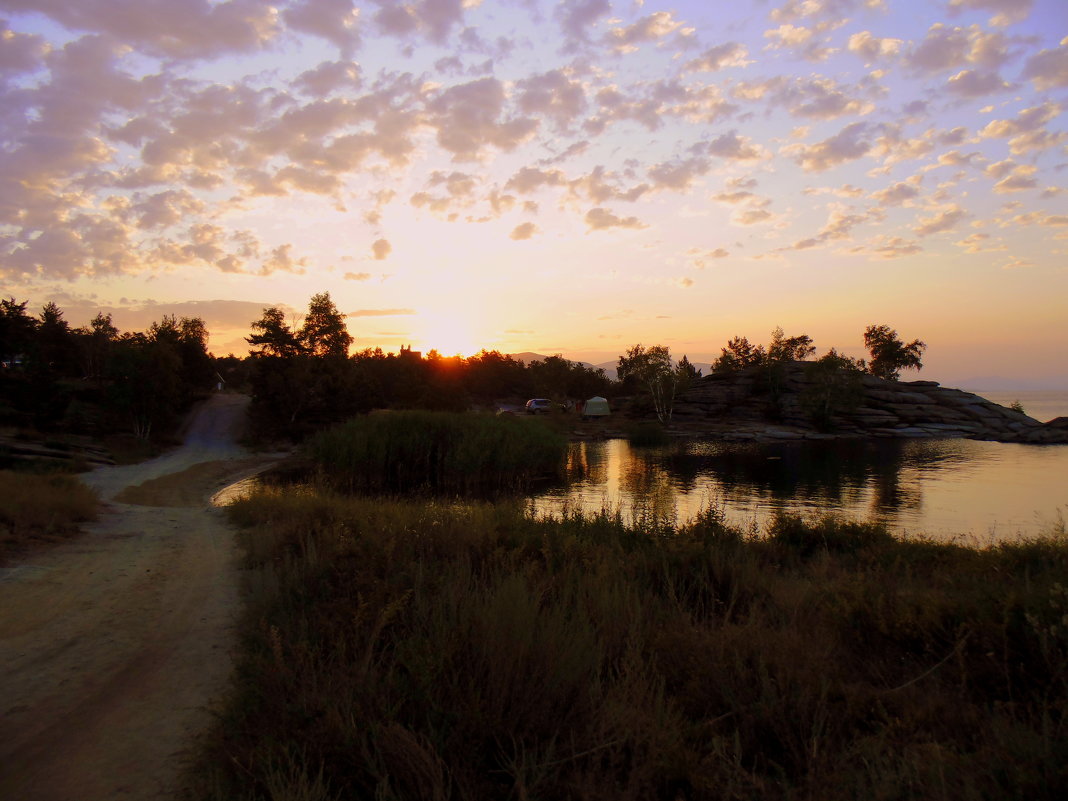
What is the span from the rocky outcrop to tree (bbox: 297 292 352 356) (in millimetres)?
34886

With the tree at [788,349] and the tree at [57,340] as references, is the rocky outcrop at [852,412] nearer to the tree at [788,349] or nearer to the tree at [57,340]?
the tree at [788,349]

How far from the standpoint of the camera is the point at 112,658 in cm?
570

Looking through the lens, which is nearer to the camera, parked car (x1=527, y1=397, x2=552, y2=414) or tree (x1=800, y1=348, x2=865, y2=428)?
tree (x1=800, y1=348, x2=865, y2=428)

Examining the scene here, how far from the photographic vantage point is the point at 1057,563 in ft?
23.6

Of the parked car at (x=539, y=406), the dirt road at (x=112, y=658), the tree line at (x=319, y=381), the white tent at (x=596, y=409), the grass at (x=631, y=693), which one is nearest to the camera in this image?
the grass at (x=631, y=693)

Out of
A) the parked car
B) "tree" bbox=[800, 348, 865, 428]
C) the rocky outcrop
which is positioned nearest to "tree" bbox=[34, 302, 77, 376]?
the parked car

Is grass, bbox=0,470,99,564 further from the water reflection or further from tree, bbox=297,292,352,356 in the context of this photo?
tree, bbox=297,292,352,356

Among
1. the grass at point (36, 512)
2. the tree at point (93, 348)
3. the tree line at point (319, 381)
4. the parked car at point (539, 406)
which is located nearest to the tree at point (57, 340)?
the tree at point (93, 348)

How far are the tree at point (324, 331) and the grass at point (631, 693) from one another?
3705cm

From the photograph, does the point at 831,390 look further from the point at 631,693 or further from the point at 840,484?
the point at 631,693

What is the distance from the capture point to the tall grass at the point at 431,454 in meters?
27.6

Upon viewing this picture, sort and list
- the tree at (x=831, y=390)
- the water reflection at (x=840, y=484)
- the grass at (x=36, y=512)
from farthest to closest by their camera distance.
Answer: the tree at (x=831, y=390) → the water reflection at (x=840, y=484) → the grass at (x=36, y=512)

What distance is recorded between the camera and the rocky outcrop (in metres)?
57.1

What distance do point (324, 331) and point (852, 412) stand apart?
50.6 m
